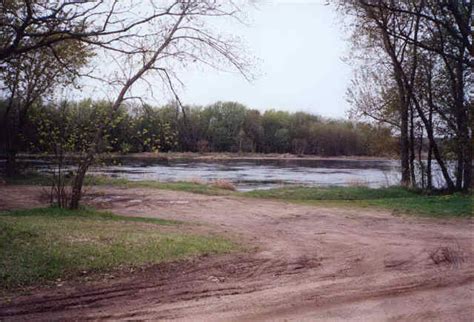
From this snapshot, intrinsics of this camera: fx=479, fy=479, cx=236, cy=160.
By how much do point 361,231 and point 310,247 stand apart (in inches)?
103

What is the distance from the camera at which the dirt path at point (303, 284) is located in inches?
228

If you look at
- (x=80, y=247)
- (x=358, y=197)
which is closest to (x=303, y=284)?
(x=80, y=247)

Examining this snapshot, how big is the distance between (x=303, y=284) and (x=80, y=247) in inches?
155

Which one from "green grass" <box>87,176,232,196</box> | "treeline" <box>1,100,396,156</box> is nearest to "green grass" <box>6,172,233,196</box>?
"green grass" <box>87,176,232,196</box>

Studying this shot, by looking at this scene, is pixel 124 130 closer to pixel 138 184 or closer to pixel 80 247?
pixel 80 247

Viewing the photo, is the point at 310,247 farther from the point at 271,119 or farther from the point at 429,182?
the point at 271,119

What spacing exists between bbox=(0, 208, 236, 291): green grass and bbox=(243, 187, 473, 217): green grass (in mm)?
8486

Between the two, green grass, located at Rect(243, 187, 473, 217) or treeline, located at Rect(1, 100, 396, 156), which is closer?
treeline, located at Rect(1, 100, 396, 156)

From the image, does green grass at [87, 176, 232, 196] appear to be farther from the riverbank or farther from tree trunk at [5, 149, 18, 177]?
tree trunk at [5, 149, 18, 177]

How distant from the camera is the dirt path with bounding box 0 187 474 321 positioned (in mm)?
5785

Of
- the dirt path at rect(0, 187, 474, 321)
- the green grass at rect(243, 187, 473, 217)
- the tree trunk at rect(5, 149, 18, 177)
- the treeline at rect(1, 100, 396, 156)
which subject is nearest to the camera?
the dirt path at rect(0, 187, 474, 321)

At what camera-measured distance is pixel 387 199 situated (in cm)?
1878

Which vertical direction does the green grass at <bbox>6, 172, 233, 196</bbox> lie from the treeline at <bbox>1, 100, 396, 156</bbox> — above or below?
below

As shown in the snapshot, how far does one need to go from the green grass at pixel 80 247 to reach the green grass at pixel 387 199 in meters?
8.49
